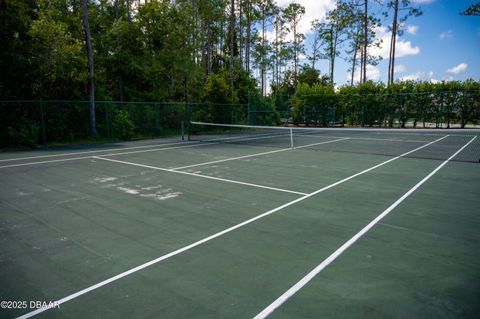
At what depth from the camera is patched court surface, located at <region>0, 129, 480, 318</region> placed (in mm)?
3412

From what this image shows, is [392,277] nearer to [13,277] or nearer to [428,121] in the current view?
[13,277]

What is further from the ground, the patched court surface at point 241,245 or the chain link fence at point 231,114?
the chain link fence at point 231,114

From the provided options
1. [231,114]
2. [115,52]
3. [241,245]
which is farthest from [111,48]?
[241,245]

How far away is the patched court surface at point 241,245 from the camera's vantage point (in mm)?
3412

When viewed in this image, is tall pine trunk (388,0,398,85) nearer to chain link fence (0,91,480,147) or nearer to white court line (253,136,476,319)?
chain link fence (0,91,480,147)

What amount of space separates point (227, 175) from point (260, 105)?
927 inches

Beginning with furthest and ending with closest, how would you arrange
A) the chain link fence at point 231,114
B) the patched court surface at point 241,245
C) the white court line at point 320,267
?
the chain link fence at point 231,114 < the patched court surface at point 241,245 < the white court line at point 320,267

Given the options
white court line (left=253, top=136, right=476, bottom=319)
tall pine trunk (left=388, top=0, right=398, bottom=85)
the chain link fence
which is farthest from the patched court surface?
tall pine trunk (left=388, top=0, right=398, bottom=85)

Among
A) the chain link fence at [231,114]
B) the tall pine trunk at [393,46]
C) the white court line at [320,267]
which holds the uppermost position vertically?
the tall pine trunk at [393,46]

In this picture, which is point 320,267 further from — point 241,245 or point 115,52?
point 115,52

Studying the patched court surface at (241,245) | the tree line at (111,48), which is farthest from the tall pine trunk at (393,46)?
the patched court surface at (241,245)

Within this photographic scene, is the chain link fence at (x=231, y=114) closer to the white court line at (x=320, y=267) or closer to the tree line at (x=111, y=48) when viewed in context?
the tree line at (x=111, y=48)

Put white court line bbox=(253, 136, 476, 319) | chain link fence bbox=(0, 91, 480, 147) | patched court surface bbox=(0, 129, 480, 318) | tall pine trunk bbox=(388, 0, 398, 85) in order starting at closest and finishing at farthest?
white court line bbox=(253, 136, 476, 319)
patched court surface bbox=(0, 129, 480, 318)
chain link fence bbox=(0, 91, 480, 147)
tall pine trunk bbox=(388, 0, 398, 85)

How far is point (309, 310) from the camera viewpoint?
327 centimetres
